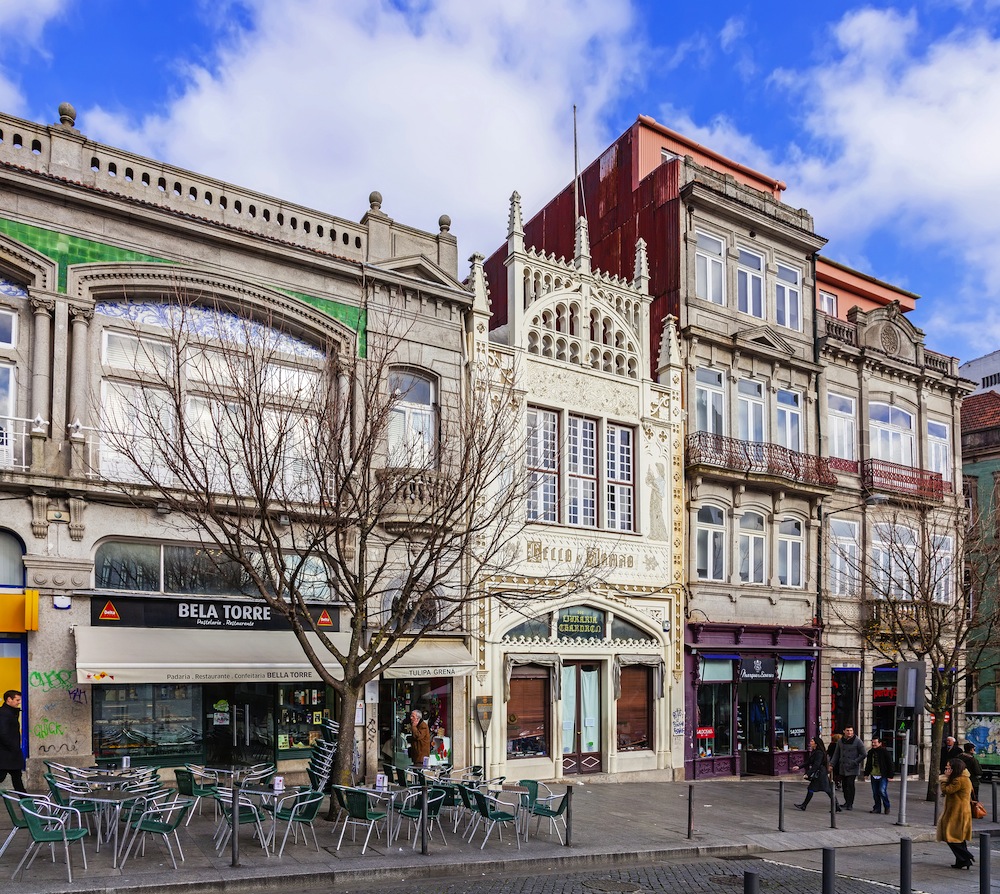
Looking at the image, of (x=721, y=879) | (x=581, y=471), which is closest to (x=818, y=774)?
(x=721, y=879)

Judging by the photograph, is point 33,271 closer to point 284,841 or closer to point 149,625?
point 149,625

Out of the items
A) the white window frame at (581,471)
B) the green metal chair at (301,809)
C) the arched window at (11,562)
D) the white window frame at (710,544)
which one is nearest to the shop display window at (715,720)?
the white window frame at (710,544)

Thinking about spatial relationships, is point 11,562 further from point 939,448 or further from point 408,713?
point 939,448

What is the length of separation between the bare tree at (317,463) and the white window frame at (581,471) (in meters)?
1.67

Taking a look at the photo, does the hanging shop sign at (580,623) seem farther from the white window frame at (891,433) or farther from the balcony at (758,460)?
the white window frame at (891,433)

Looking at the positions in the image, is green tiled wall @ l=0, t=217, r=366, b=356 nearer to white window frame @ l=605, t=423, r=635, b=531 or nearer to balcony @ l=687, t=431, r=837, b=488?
white window frame @ l=605, t=423, r=635, b=531

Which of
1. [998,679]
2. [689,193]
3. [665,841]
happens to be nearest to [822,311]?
[689,193]

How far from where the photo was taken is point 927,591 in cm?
2342

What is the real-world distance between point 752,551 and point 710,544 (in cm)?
160

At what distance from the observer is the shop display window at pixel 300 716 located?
61.7ft

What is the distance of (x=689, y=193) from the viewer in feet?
86.0

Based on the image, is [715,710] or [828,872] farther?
[715,710]

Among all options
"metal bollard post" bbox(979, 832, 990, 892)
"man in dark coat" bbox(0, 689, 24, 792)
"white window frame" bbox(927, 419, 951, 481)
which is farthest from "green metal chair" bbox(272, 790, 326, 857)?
"white window frame" bbox(927, 419, 951, 481)

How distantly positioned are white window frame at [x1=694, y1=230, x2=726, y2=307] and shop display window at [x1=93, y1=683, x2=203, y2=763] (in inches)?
622
